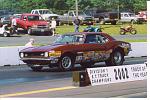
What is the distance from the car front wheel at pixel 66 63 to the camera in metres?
17.4

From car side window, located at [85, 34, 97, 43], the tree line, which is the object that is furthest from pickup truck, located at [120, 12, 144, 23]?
car side window, located at [85, 34, 97, 43]

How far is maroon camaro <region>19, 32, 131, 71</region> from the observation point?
17.2 m

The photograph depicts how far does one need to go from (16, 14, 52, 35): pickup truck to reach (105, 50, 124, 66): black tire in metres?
22.8

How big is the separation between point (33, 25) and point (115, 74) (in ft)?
95.5

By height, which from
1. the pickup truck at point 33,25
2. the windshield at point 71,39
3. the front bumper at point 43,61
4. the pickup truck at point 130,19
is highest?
the windshield at point 71,39

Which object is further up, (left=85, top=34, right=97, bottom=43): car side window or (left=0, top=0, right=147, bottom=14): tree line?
(left=85, top=34, right=97, bottom=43): car side window

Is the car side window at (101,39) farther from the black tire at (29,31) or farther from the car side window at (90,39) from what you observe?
the black tire at (29,31)

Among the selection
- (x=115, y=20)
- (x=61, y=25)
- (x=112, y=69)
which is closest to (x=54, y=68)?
(x=112, y=69)

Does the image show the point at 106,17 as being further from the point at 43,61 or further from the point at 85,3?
the point at 43,61

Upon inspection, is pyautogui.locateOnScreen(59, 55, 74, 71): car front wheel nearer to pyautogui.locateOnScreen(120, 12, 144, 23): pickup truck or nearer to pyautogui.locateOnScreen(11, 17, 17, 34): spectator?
pyautogui.locateOnScreen(11, 17, 17, 34): spectator

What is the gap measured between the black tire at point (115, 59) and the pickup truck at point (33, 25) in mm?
22787

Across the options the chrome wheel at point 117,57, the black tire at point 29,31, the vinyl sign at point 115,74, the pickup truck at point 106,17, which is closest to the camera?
the vinyl sign at point 115,74

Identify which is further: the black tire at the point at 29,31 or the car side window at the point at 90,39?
the black tire at the point at 29,31

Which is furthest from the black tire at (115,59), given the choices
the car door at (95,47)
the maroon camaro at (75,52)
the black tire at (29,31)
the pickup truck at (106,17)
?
the pickup truck at (106,17)
